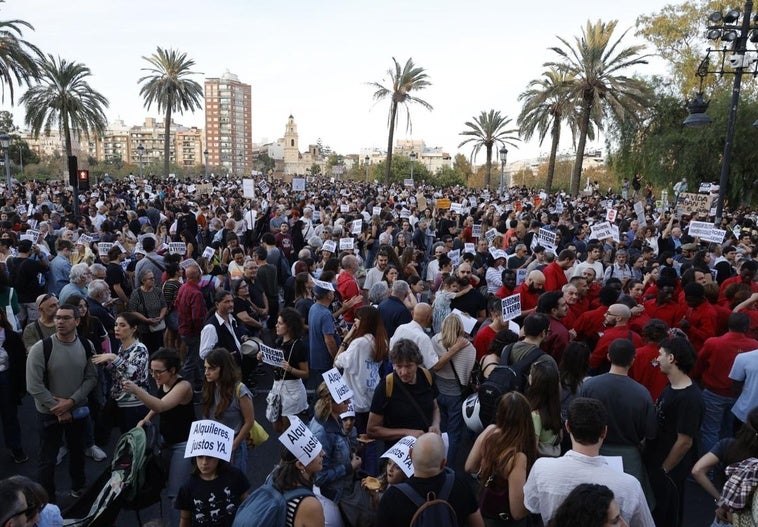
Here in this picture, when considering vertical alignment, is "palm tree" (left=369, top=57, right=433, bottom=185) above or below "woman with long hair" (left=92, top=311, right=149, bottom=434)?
above

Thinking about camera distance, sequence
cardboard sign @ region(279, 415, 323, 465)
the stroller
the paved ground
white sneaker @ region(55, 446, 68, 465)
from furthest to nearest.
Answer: white sneaker @ region(55, 446, 68, 465), the paved ground, the stroller, cardboard sign @ region(279, 415, 323, 465)

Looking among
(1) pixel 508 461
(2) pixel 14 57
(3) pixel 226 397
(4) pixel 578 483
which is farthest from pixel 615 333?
(2) pixel 14 57

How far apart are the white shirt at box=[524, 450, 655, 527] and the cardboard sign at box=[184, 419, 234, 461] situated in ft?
5.98

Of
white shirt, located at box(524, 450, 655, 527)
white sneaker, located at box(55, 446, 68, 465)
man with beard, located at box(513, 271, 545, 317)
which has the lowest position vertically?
white sneaker, located at box(55, 446, 68, 465)

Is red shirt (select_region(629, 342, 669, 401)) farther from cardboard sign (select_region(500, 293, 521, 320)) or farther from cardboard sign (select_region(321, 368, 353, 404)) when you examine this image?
cardboard sign (select_region(321, 368, 353, 404))

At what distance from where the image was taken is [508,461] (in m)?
3.50

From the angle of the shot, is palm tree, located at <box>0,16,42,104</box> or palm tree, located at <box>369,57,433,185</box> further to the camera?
palm tree, located at <box>369,57,433,185</box>

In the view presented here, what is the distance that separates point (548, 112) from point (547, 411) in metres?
31.7

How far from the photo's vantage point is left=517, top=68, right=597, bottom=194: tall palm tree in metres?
30.2

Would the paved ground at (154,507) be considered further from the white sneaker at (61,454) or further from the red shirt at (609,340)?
the red shirt at (609,340)

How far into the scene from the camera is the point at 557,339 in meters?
5.67

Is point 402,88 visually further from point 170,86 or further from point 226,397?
point 226,397

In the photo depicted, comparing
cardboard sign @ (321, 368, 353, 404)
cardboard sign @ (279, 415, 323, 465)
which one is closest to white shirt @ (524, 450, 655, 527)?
cardboard sign @ (279, 415, 323, 465)

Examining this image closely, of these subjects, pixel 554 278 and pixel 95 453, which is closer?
pixel 95 453
